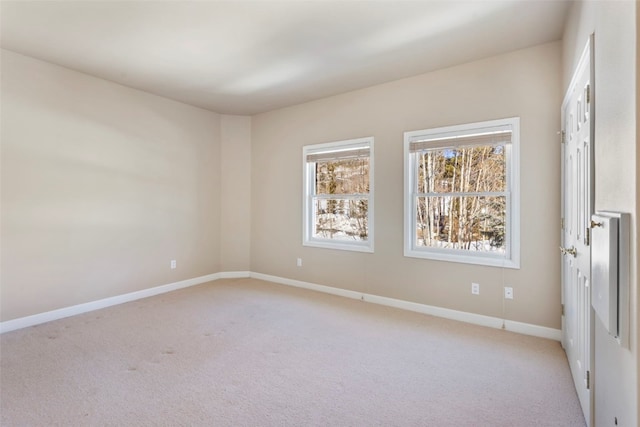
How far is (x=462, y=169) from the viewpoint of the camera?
3.42 meters

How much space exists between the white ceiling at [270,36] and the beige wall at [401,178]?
9.5 inches

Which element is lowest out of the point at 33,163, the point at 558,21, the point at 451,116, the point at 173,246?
the point at 173,246

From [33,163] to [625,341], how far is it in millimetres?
4553

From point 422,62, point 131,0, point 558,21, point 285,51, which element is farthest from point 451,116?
point 131,0

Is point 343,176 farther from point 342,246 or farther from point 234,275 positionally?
point 234,275

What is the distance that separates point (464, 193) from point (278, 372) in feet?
8.19

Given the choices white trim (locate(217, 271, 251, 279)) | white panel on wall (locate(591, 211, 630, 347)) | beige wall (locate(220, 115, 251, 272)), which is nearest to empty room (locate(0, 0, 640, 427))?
white panel on wall (locate(591, 211, 630, 347))

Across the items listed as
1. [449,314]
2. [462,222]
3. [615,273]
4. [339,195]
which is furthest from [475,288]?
[615,273]

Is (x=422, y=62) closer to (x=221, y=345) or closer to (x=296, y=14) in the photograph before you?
(x=296, y=14)

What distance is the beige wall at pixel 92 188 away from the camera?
3.14 metres

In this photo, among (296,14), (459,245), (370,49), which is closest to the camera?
(296,14)

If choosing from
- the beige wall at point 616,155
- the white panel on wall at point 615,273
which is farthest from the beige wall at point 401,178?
the white panel on wall at point 615,273

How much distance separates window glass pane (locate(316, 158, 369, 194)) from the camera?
417 centimetres

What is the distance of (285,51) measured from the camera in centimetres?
306
